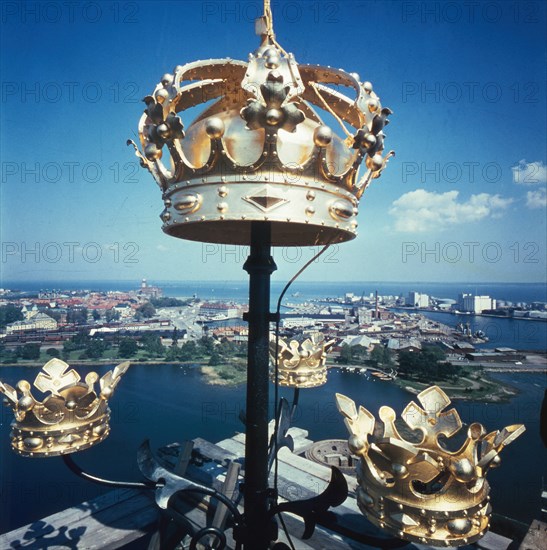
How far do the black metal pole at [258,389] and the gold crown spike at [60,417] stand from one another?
100cm

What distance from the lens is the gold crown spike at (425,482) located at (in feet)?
4.04

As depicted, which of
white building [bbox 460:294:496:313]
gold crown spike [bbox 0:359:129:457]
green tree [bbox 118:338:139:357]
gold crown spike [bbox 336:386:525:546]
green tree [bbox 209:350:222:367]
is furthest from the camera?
white building [bbox 460:294:496:313]

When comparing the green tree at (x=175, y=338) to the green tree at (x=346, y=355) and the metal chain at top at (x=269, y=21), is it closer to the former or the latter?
the green tree at (x=346, y=355)

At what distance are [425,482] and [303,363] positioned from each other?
256 cm

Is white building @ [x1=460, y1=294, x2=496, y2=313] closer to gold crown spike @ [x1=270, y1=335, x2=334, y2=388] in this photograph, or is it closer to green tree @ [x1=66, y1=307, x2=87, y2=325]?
green tree @ [x1=66, y1=307, x2=87, y2=325]

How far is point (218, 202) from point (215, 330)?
3444cm

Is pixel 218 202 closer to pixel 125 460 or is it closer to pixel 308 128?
pixel 308 128

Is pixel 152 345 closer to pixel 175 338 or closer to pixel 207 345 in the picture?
pixel 175 338

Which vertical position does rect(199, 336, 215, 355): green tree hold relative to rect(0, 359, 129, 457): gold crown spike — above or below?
below

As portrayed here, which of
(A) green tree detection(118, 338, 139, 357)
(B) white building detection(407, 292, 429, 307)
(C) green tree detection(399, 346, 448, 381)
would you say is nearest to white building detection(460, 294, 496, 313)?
(B) white building detection(407, 292, 429, 307)

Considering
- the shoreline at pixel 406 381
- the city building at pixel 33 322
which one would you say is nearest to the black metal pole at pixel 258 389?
the shoreline at pixel 406 381

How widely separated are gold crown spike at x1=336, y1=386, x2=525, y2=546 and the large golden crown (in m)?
0.89

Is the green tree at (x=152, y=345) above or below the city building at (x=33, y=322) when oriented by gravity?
below

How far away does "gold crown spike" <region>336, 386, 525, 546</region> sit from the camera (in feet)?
4.04
